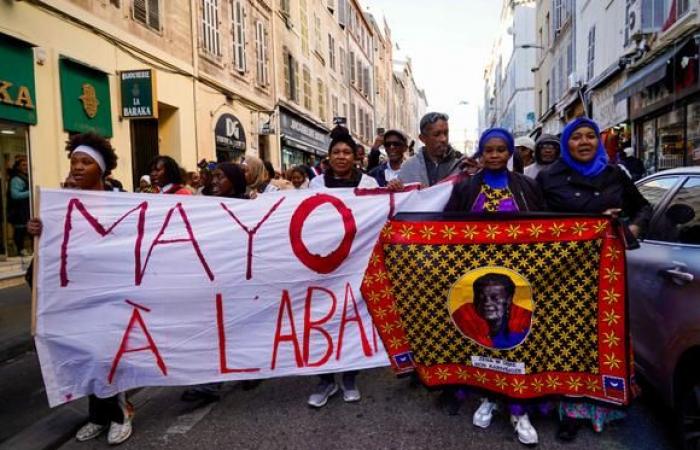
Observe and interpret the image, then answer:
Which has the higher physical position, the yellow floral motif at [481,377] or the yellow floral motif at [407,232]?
the yellow floral motif at [407,232]

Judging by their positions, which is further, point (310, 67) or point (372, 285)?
point (310, 67)

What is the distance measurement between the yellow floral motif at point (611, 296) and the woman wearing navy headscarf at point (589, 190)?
0.41 metres

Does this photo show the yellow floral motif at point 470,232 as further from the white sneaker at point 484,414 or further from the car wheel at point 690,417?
the car wheel at point 690,417

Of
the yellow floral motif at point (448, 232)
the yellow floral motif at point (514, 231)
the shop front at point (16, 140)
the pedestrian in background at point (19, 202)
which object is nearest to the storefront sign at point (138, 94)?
the shop front at point (16, 140)

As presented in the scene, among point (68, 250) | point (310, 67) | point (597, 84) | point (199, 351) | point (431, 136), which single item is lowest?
point (199, 351)

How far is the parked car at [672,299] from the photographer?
258 centimetres

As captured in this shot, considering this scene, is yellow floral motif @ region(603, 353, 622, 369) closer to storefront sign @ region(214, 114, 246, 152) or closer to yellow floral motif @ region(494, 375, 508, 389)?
yellow floral motif @ region(494, 375, 508, 389)

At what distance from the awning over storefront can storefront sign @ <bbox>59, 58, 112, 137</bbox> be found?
10.6 metres

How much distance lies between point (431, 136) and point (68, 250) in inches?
102

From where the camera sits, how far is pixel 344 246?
357cm

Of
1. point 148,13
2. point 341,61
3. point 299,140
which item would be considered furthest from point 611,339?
point 341,61

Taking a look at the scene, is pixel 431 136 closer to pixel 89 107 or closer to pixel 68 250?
pixel 68 250

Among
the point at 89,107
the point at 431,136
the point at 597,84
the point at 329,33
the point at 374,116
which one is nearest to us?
the point at 431,136

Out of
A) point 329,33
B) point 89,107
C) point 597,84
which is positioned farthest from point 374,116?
point 89,107
